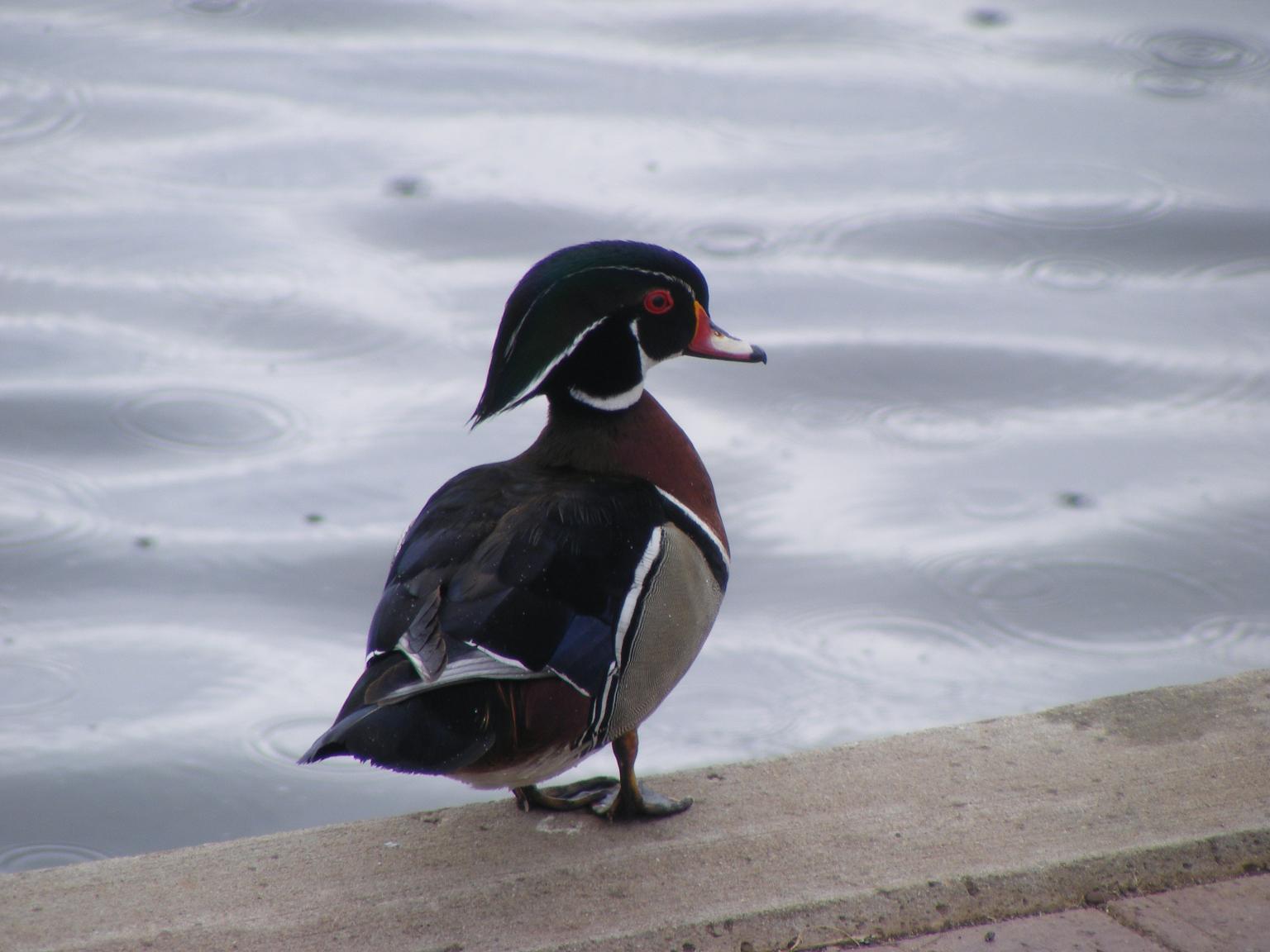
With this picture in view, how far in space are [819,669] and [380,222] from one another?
2.90 meters

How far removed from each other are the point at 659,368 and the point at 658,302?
2710 mm

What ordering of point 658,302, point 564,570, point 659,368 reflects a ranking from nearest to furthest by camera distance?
point 564,570 < point 658,302 < point 659,368

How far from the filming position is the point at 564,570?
2344 mm

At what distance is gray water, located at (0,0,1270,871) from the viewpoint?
3971 mm

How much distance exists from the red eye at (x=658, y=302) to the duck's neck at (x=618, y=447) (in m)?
0.16

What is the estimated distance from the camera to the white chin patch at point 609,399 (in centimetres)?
266

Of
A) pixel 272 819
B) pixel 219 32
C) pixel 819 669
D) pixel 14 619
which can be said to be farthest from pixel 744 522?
pixel 219 32

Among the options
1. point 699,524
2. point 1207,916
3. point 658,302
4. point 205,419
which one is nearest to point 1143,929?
point 1207,916

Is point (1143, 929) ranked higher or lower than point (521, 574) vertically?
lower

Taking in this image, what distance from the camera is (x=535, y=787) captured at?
2.62 meters

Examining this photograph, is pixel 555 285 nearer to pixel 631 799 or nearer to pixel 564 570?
pixel 564 570

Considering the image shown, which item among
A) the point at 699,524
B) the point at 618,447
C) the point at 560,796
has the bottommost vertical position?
the point at 560,796

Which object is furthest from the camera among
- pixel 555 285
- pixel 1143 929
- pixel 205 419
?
pixel 205 419

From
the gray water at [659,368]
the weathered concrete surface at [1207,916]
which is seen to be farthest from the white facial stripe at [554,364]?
Result: the gray water at [659,368]
